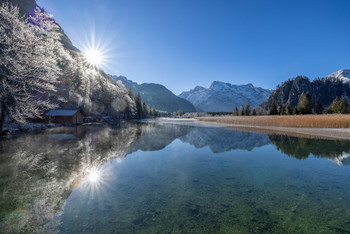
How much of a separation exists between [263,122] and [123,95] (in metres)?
56.2

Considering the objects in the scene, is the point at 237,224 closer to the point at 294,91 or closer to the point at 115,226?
the point at 115,226

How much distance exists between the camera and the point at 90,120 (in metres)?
51.0

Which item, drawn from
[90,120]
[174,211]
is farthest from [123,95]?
[174,211]

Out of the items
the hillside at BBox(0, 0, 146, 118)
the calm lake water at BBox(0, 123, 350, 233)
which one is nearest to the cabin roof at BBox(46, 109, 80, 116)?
the hillside at BBox(0, 0, 146, 118)

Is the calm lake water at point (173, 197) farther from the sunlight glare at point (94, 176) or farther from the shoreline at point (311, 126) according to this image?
the shoreline at point (311, 126)

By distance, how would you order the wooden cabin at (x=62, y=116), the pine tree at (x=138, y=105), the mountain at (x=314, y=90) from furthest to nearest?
the mountain at (x=314, y=90) → the pine tree at (x=138, y=105) → the wooden cabin at (x=62, y=116)

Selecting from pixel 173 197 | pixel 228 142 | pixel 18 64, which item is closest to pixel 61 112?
pixel 18 64

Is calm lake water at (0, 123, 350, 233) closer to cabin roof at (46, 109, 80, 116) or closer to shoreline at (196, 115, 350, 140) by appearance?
shoreline at (196, 115, 350, 140)

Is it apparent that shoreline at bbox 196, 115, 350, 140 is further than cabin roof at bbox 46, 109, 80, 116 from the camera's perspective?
No

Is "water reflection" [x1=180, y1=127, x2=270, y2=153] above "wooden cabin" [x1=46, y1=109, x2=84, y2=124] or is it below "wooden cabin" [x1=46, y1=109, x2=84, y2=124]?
below

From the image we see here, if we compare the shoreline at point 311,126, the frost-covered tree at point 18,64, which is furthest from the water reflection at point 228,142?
the frost-covered tree at point 18,64

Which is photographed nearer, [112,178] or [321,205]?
[321,205]

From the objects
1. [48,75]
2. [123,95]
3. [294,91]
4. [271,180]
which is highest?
[294,91]

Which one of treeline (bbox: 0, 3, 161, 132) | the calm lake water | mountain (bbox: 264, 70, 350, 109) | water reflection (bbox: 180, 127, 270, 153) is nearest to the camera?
the calm lake water
